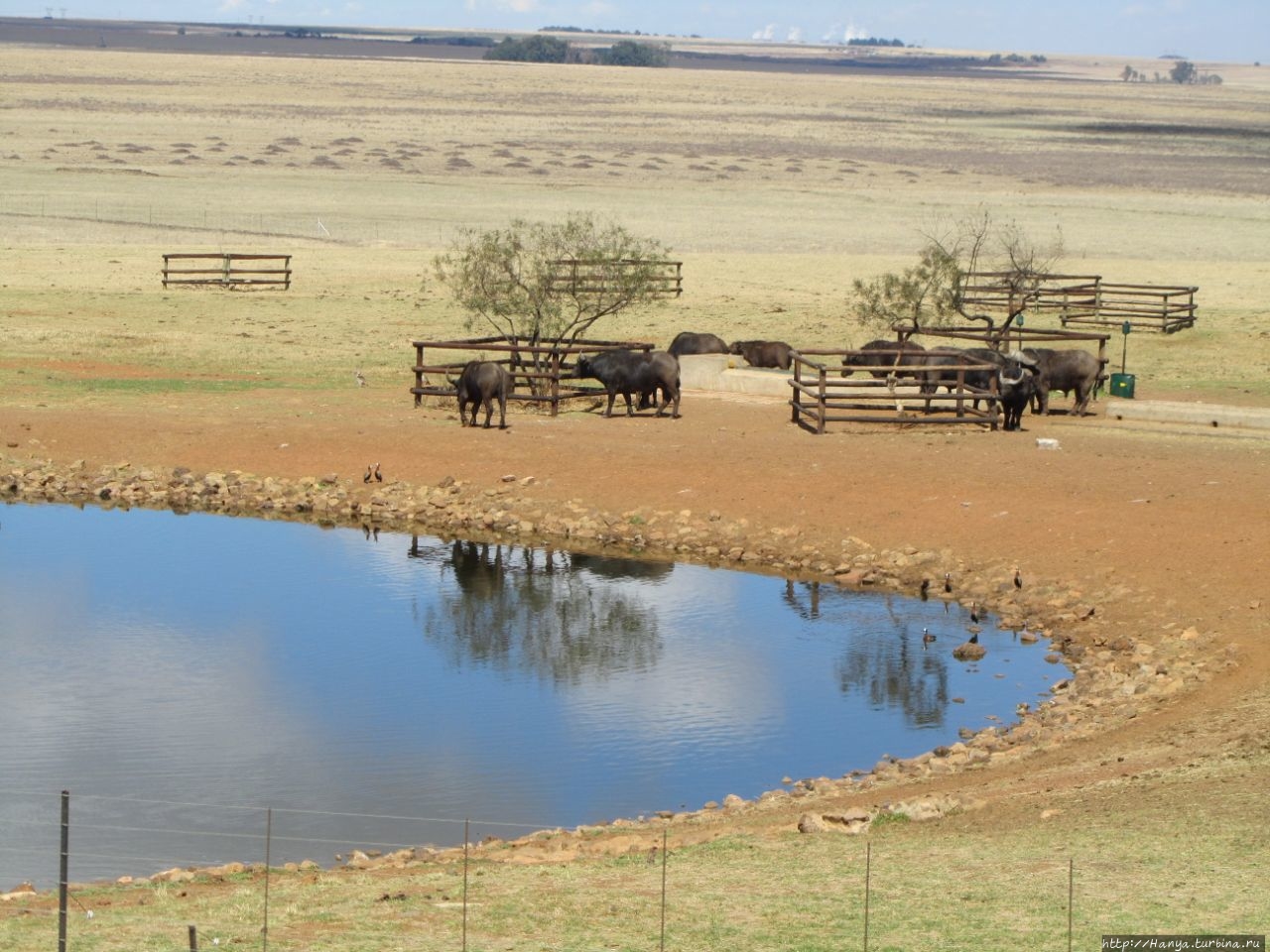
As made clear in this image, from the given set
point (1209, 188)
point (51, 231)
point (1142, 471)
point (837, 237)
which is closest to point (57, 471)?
point (1142, 471)

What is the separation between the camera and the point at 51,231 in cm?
6003

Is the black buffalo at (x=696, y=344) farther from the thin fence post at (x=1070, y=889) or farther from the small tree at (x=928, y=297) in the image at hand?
the thin fence post at (x=1070, y=889)

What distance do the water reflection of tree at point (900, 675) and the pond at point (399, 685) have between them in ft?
0.16

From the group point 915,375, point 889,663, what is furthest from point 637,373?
point 889,663

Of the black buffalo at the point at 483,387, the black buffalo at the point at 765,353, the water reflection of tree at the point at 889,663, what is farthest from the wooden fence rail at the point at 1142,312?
the water reflection of tree at the point at 889,663

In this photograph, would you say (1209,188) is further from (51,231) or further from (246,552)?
(246,552)

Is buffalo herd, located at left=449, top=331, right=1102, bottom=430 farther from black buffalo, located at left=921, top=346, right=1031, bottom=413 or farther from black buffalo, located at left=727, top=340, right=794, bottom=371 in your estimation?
A: black buffalo, located at left=727, top=340, right=794, bottom=371

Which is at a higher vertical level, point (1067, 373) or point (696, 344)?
point (1067, 373)

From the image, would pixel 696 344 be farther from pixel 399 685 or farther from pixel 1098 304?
pixel 399 685

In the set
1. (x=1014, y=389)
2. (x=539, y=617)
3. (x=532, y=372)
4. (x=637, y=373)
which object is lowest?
(x=539, y=617)

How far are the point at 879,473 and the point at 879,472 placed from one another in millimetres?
65

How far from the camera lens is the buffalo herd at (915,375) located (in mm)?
30359

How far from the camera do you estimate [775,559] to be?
25.3 m

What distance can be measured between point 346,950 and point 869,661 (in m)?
11.6
